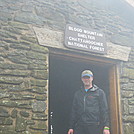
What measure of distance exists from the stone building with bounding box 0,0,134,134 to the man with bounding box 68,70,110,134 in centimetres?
47

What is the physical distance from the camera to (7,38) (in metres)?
3.70

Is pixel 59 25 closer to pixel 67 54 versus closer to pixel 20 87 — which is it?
pixel 67 54

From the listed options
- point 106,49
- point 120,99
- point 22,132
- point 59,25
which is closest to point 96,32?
point 106,49

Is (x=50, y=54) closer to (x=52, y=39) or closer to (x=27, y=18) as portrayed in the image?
(x=52, y=39)

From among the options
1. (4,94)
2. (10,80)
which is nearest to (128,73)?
(10,80)

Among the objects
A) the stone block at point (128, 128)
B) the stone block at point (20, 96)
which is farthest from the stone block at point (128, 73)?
the stone block at point (20, 96)

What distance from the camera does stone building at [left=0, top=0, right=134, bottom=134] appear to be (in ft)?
11.2

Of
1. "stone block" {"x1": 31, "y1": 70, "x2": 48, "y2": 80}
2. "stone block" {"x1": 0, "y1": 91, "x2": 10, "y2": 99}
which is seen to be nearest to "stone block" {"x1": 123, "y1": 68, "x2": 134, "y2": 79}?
"stone block" {"x1": 31, "y1": 70, "x2": 48, "y2": 80}

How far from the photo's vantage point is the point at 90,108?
3408 millimetres

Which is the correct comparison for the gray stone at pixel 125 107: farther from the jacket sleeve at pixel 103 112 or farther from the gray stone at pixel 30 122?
the gray stone at pixel 30 122

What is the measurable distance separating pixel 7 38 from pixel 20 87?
0.86 metres

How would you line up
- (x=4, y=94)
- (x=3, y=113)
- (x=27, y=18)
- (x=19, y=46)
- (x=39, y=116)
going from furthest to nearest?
(x=27, y=18)
(x=19, y=46)
(x=39, y=116)
(x=4, y=94)
(x=3, y=113)

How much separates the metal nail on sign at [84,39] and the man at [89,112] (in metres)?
0.88

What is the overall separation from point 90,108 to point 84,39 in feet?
4.83
